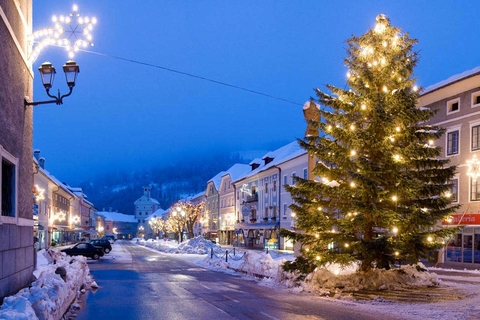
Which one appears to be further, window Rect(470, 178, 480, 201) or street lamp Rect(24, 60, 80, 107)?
window Rect(470, 178, 480, 201)

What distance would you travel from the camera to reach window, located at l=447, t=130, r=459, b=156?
3156cm

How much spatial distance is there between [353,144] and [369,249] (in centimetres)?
349

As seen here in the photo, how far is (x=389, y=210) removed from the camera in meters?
16.4

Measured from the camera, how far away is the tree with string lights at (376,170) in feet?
54.0

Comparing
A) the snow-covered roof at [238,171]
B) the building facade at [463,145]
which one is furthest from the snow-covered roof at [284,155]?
the building facade at [463,145]

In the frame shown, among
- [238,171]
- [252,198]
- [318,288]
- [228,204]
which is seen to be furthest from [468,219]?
[228,204]

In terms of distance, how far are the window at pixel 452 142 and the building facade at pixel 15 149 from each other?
2621cm

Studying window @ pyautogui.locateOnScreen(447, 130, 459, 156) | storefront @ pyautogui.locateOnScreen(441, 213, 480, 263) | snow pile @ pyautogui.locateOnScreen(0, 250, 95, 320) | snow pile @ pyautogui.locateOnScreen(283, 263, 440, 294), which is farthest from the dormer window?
snow pile @ pyautogui.locateOnScreen(0, 250, 95, 320)

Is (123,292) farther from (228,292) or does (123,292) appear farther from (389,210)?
(389,210)

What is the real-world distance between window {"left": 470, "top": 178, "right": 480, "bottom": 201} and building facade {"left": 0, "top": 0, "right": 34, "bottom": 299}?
25.5 meters

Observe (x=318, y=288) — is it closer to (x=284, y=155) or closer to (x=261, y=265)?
(x=261, y=265)

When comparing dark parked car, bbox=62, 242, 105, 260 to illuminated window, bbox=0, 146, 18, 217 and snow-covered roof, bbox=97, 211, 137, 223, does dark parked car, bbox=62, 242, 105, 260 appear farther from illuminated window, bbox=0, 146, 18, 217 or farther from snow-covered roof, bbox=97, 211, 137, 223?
snow-covered roof, bbox=97, 211, 137, 223

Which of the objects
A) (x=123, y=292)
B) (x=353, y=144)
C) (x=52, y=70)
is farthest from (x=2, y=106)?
(x=353, y=144)

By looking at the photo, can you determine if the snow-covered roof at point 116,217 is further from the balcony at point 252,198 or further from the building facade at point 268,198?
the balcony at point 252,198
